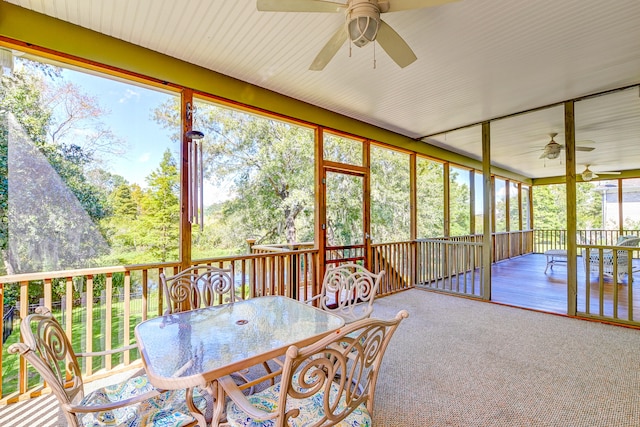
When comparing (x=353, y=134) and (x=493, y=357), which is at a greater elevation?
(x=353, y=134)

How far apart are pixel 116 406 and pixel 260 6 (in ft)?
7.14

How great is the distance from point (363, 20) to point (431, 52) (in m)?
1.26

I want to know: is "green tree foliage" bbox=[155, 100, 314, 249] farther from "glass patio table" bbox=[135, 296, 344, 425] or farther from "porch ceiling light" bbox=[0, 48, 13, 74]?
"glass patio table" bbox=[135, 296, 344, 425]

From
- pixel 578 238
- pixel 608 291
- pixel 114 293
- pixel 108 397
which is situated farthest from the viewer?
pixel 578 238

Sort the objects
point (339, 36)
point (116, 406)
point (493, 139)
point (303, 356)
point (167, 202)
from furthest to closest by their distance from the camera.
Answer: point (493, 139)
point (167, 202)
point (339, 36)
point (116, 406)
point (303, 356)

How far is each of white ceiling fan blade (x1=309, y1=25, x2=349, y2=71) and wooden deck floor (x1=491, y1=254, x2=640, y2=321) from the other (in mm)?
3642

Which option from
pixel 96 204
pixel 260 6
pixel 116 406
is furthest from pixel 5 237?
pixel 260 6

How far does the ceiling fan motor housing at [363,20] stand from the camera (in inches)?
69.7

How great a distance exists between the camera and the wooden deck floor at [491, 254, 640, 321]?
13.0ft

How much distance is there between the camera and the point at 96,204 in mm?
2590

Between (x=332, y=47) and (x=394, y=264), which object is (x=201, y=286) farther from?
(x=394, y=264)

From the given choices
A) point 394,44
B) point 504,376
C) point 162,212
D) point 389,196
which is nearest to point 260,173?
point 162,212

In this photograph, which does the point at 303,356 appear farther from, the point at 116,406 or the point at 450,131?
the point at 450,131

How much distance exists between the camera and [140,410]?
1.35m
